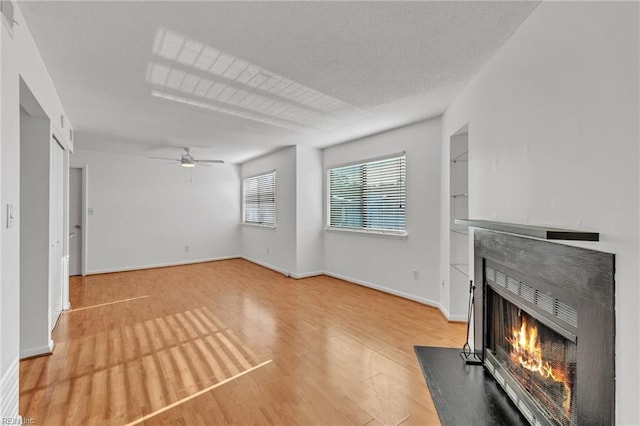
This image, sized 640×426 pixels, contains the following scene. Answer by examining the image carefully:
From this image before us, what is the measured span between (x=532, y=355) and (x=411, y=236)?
8.10ft

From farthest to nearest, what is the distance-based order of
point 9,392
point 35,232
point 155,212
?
point 155,212
point 35,232
point 9,392

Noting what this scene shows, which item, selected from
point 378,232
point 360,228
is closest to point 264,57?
point 378,232

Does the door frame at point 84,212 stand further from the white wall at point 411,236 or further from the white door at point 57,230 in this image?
the white wall at point 411,236

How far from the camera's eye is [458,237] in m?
3.41

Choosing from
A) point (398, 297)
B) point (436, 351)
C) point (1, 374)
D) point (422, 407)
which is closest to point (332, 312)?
point (398, 297)

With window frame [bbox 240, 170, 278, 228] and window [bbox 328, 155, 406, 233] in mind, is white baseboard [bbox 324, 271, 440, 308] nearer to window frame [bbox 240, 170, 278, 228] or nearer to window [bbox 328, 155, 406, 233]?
window [bbox 328, 155, 406, 233]

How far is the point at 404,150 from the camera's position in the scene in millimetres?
4223

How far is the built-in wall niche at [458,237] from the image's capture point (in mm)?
3371

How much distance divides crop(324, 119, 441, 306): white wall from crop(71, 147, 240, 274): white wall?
387 cm

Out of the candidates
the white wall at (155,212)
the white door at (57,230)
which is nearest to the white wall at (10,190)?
the white door at (57,230)

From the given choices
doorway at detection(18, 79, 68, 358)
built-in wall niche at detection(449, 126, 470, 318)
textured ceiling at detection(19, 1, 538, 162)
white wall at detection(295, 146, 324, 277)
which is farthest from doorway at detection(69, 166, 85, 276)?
built-in wall niche at detection(449, 126, 470, 318)

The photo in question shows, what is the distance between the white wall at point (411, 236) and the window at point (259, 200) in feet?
6.90

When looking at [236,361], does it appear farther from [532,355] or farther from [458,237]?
[458,237]

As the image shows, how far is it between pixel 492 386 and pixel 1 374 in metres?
2.82
